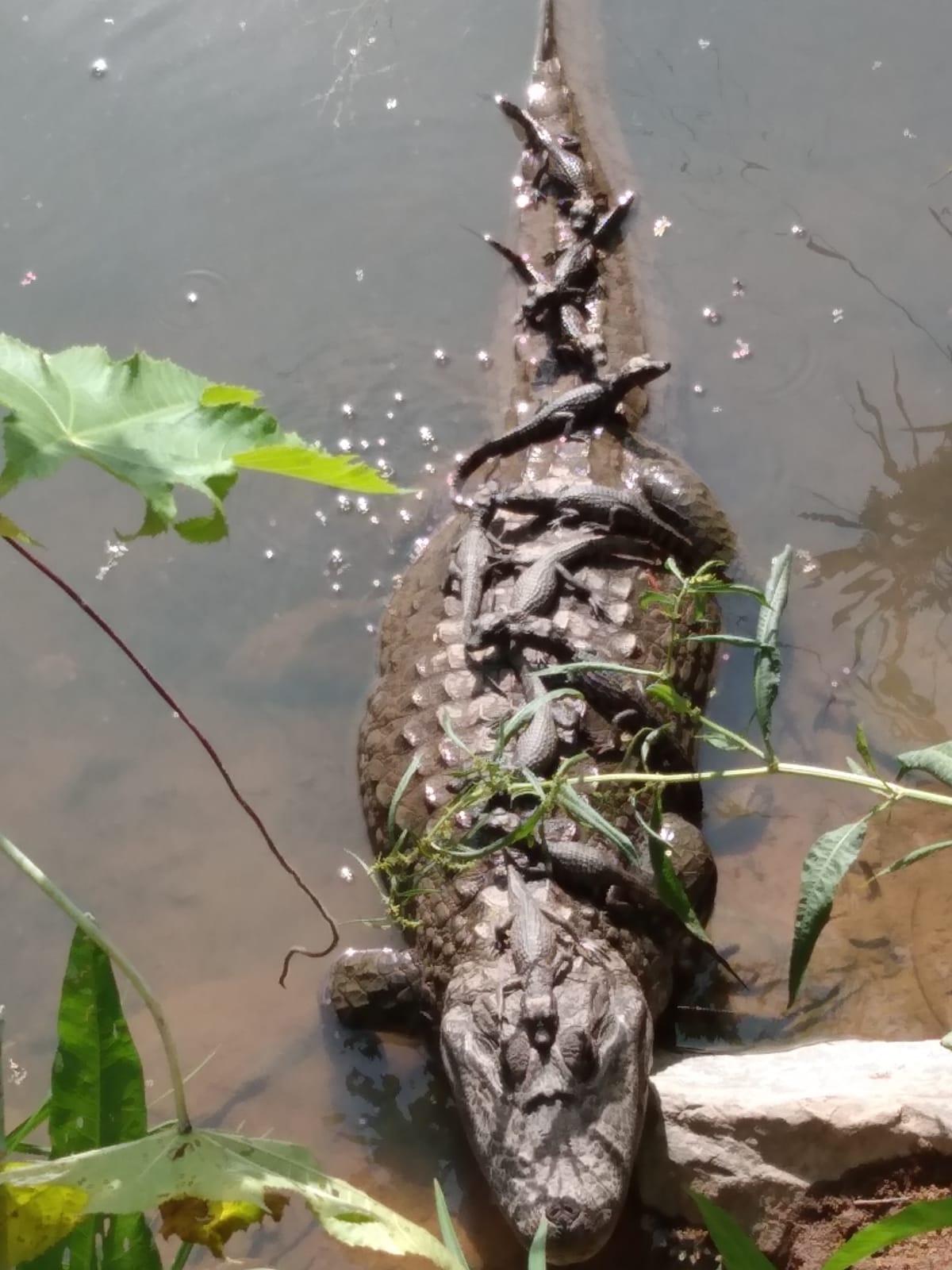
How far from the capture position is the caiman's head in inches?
117

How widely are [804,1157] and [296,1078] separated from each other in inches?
71.3

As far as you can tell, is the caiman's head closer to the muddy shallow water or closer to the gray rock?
the gray rock

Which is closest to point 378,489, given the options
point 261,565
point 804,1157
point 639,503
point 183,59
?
point 804,1157

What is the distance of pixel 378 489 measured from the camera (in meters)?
0.98

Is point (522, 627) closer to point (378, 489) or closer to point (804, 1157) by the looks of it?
point (804, 1157)

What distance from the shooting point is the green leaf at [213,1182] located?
1060mm

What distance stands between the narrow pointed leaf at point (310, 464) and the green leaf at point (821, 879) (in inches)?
54.7

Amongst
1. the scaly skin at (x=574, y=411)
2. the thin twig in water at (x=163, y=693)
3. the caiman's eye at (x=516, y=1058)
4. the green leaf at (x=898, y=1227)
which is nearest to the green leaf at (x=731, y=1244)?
the green leaf at (x=898, y=1227)

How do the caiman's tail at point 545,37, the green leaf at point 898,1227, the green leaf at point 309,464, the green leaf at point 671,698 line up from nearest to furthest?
the green leaf at point 309,464 < the green leaf at point 898,1227 < the green leaf at point 671,698 < the caiman's tail at point 545,37

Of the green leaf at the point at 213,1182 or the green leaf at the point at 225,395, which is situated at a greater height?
the green leaf at the point at 225,395

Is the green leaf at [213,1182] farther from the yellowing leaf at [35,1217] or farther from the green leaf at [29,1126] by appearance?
the green leaf at [29,1126]

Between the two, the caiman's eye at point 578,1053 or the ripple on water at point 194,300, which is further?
the ripple on water at point 194,300

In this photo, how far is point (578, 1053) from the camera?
3152 millimetres

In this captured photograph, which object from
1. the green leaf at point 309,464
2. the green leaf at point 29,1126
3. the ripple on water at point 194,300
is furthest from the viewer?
the ripple on water at point 194,300
